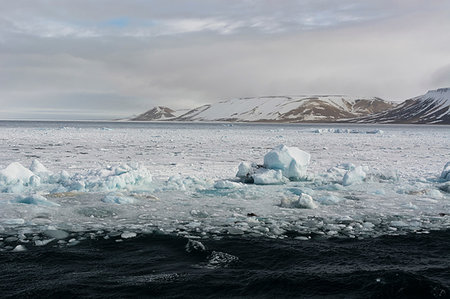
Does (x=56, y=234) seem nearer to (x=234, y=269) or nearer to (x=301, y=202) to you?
(x=234, y=269)

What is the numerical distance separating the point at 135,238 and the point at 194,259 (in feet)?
4.15

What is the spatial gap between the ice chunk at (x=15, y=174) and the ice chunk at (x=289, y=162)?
21.4ft

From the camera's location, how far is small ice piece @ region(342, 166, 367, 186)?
36.7 ft

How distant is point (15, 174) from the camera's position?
10578mm

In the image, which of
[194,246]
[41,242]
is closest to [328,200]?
[194,246]

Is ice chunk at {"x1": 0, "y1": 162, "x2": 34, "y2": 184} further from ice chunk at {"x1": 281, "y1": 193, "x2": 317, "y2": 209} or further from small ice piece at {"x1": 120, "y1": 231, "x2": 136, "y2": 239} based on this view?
ice chunk at {"x1": 281, "y1": 193, "x2": 317, "y2": 209}

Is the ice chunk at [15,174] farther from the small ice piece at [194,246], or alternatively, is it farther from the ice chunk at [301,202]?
the ice chunk at [301,202]

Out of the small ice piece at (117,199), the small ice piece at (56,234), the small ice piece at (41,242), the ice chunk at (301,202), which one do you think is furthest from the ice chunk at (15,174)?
the ice chunk at (301,202)

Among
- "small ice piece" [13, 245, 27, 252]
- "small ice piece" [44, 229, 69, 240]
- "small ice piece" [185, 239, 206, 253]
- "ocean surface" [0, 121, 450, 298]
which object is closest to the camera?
"ocean surface" [0, 121, 450, 298]

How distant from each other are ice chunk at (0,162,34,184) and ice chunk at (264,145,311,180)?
6.51m

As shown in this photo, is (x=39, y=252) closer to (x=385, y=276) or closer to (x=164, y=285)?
(x=164, y=285)

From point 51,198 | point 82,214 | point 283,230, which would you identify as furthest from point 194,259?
point 51,198

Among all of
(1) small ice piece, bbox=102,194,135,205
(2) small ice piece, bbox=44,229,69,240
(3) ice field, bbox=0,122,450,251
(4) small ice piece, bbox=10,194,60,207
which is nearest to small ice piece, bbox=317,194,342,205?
(3) ice field, bbox=0,122,450,251

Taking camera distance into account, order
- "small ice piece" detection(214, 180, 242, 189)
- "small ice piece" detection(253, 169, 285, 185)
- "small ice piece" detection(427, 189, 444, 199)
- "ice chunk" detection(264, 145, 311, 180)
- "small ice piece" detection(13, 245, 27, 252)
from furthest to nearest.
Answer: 1. "ice chunk" detection(264, 145, 311, 180)
2. "small ice piece" detection(253, 169, 285, 185)
3. "small ice piece" detection(214, 180, 242, 189)
4. "small ice piece" detection(427, 189, 444, 199)
5. "small ice piece" detection(13, 245, 27, 252)
